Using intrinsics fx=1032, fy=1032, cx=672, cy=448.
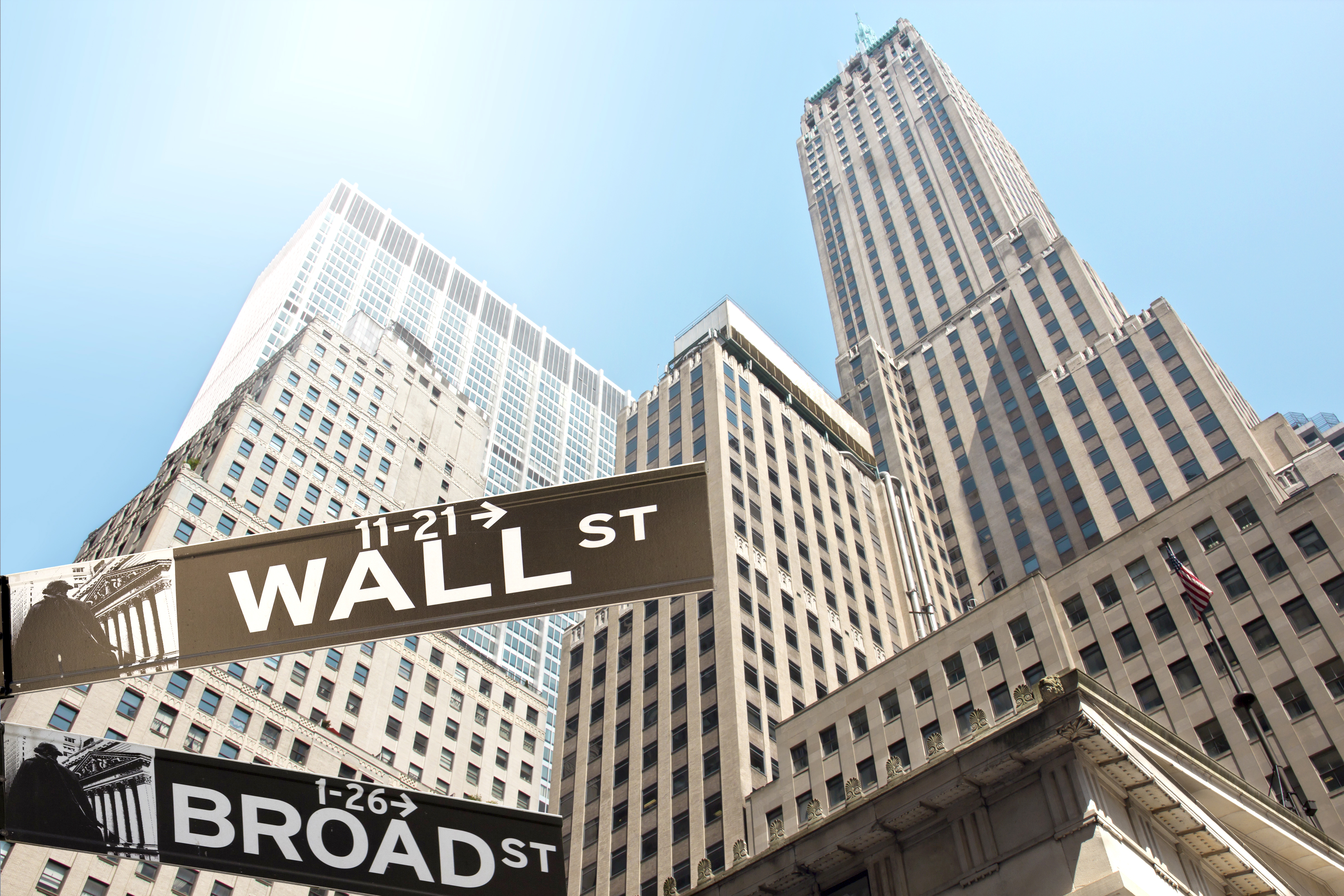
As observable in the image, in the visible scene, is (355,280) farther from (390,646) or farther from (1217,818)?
(1217,818)

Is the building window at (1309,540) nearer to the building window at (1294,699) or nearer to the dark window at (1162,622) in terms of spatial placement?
the building window at (1294,699)

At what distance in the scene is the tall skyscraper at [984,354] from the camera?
305 ft

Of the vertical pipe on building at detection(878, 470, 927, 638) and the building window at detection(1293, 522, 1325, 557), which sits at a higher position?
the vertical pipe on building at detection(878, 470, 927, 638)

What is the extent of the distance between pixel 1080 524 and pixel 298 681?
69.1m

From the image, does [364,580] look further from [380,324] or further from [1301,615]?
[380,324]

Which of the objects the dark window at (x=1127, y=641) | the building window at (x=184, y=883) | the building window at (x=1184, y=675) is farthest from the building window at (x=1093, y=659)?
the building window at (x=184, y=883)

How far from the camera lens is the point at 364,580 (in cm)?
471

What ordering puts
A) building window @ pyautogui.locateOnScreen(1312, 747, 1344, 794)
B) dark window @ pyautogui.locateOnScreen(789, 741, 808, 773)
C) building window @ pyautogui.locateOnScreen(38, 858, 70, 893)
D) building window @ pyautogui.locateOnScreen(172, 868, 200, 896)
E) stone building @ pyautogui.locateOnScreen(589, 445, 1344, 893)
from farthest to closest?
dark window @ pyautogui.locateOnScreen(789, 741, 808, 773) < building window @ pyautogui.locateOnScreen(172, 868, 200, 896) < building window @ pyautogui.locateOnScreen(38, 858, 70, 893) < stone building @ pyautogui.locateOnScreen(589, 445, 1344, 893) < building window @ pyautogui.locateOnScreen(1312, 747, 1344, 794)

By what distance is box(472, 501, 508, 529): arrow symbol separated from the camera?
4.80 meters

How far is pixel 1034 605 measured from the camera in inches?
2186

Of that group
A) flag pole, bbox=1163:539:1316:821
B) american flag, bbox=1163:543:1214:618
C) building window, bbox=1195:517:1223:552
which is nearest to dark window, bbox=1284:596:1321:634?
flag pole, bbox=1163:539:1316:821

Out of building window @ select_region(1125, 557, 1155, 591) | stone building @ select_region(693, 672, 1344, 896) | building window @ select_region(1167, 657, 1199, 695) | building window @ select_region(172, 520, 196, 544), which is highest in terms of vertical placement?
building window @ select_region(172, 520, 196, 544)

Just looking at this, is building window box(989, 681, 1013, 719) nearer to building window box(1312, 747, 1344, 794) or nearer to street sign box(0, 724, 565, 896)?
building window box(1312, 747, 1344, 794)

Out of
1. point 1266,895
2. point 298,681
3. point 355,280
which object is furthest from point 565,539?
point 355,280
